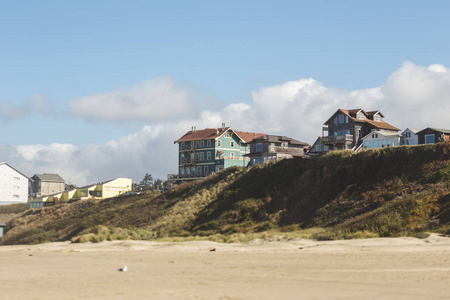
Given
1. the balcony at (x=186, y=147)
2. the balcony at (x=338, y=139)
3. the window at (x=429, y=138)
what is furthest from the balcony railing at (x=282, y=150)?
the balcony at (x=186, y=147)

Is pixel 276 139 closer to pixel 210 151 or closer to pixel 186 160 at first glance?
pixel 210 151

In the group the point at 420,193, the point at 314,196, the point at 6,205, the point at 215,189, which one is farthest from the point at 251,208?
the point at 6,205

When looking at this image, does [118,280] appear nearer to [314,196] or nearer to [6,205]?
[314,196]

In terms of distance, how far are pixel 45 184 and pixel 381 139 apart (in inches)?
4413

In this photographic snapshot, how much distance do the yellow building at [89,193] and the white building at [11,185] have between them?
1208 cm

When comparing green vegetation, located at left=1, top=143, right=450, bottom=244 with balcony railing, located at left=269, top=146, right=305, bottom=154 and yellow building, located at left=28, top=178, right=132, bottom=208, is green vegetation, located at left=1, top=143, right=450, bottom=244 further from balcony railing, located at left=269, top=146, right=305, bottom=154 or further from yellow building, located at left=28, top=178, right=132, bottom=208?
yellow building, located at left=28, top=178, right=132, bottom=208

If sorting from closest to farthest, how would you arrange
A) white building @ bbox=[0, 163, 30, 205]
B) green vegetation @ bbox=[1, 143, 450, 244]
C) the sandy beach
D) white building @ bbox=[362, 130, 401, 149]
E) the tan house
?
the sandy beach < green vegetation @ bbox=[1, 143, 450, 244] < white building @ bbox=[362, 130, 401, 149] < white building @ bbox=[0, 163, 30, 205] < the tan house

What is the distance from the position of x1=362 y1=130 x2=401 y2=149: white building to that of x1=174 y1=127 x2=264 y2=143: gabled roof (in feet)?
98.4

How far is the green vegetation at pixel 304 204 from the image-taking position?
4197cm

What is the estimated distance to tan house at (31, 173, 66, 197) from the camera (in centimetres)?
16250

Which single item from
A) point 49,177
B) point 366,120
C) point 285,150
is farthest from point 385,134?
point 49,177

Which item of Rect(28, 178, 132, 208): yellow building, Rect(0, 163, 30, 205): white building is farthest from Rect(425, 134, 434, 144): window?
Rect(0, 163, 30, 205): white building

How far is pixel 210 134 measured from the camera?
10812 cm

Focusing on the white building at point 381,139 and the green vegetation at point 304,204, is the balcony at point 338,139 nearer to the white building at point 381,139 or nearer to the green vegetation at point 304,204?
the white building at point 381,139
